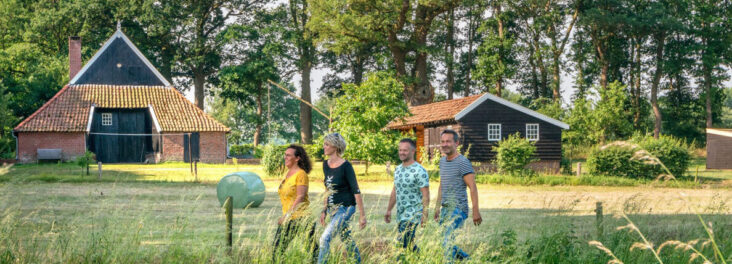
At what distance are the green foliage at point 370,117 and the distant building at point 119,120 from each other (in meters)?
13.2

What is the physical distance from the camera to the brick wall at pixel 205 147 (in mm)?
39750

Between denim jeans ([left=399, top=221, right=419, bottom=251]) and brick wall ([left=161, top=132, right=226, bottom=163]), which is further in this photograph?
brick wall ([left=161, top=132, right=226, bottom=163])

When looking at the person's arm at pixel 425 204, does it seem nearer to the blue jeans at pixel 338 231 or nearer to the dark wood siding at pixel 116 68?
the blue jeans at pixel 338 231

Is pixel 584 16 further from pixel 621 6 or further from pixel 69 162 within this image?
pixel 69 162

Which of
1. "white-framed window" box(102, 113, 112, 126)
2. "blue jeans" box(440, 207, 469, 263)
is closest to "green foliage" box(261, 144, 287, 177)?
"white-framed window" box(102, 113, 112, 126)

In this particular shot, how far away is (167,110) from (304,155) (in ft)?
116

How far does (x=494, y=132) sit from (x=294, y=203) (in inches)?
1123

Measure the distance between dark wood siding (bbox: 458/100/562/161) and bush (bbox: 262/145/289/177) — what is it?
395 inches

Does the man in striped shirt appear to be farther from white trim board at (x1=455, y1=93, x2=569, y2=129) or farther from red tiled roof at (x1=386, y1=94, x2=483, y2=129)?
white trim board at (x1=455, y1=93, x2=569, y2=129)

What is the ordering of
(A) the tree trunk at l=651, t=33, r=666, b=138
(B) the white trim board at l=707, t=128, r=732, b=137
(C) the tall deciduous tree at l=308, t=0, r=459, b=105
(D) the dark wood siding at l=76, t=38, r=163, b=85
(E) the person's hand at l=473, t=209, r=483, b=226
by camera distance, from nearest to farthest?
(E) the person's hand at l=473, t=209, r=483, b=226 → (D) the dark wood siding at l=76, t=38, r=163, b=85 → (C) the tall deciduous tree at l=308, t=0, r=459, b=105 → (B) the white trim board at l=707, t=128, r=732, b=137 → (A) the tree trunk at l=651, t=33, r=666, b=138

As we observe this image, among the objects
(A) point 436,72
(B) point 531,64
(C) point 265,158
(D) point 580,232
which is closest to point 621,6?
(B) point 531,64

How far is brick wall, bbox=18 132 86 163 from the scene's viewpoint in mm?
37500

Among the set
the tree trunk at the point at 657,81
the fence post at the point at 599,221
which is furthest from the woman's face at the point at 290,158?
the tree trunk at the point at 657,81

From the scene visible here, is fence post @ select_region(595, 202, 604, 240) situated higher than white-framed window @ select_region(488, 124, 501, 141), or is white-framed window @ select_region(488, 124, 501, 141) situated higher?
white-framed window @ select_region(488, 124, 501, 141)
